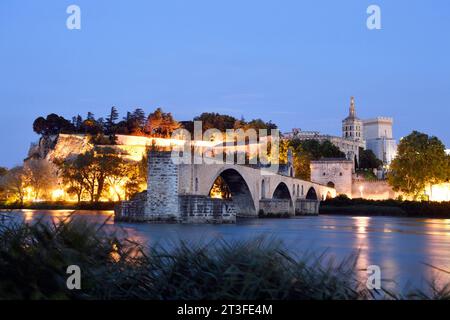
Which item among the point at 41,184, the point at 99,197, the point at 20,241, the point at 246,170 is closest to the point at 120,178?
the point at 99,197

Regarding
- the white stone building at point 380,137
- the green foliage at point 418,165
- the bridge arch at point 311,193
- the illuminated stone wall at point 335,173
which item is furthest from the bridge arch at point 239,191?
the white stone building at point 380,137

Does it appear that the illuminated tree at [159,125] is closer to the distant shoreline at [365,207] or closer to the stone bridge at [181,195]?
the distant shoreline at [365,207]

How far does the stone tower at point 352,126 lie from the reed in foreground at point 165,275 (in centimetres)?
14315

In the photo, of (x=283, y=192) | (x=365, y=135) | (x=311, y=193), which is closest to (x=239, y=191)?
(x=283, y=192)

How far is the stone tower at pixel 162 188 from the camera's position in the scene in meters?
33.5

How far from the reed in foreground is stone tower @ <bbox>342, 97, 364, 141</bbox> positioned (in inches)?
5636

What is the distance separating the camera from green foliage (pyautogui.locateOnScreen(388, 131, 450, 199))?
69875mm

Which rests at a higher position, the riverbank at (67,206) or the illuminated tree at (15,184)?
the illuminated tree at (15,184)

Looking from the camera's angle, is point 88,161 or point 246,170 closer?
point 246,170

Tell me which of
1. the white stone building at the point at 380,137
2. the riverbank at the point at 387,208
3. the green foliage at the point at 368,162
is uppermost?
the white stone building at the point at 380,137

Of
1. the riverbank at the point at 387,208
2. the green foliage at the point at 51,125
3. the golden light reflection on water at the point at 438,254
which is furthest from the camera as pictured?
the green foliage at the point at 51,125
